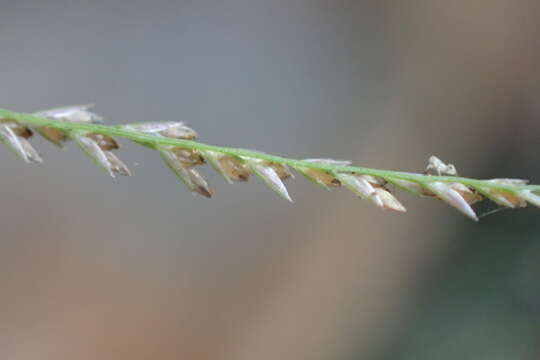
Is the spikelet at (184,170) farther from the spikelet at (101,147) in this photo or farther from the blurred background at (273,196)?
the blurred background at (273,196)

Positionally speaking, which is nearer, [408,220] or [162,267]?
[162,267]

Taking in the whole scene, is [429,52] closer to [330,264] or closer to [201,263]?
[330,264]

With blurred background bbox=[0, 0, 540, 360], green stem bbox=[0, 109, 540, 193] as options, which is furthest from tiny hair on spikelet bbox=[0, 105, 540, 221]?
blurred background bbox=[0, 0, 540, 360]

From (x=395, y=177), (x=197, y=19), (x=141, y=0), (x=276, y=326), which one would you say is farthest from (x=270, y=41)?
(x=395, y=177)

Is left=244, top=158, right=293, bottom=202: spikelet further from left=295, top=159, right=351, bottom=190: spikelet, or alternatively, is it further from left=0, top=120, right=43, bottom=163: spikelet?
left=0, top=120, right=43, bottom=163: spikelet

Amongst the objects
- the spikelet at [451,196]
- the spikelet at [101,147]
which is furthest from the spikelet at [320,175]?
the spikelet at [101,147]

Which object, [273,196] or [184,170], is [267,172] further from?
[273,196]
